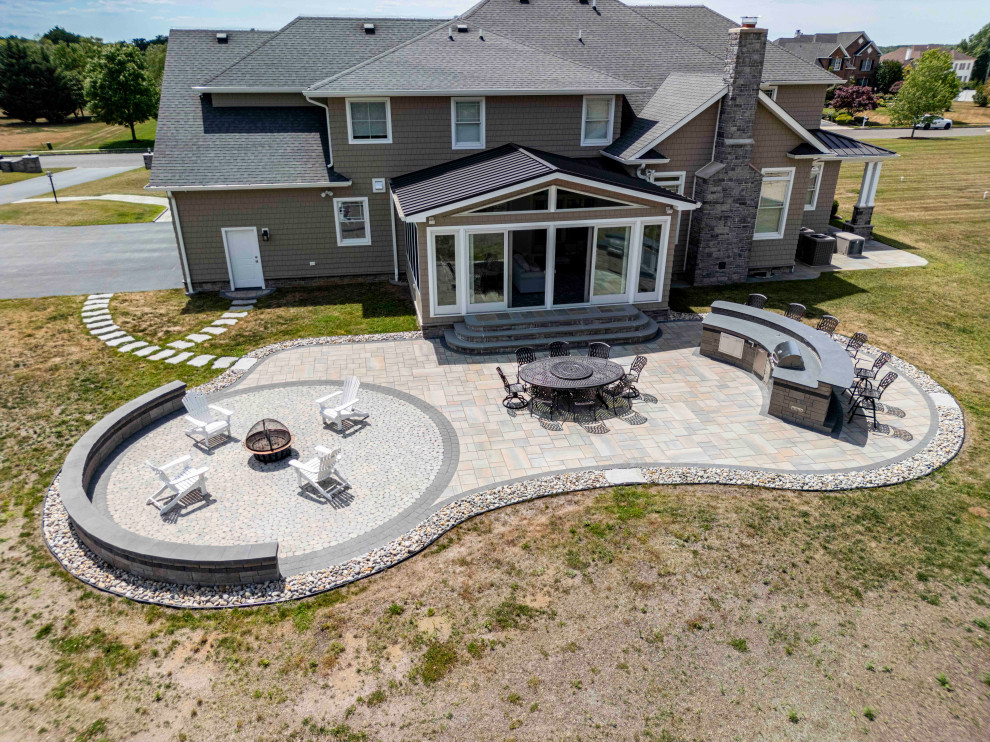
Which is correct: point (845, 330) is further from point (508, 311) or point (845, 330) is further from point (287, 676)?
point (287, 676)

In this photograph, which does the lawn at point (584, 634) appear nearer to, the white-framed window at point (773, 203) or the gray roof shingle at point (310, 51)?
the white-framed window at point (773, 203)

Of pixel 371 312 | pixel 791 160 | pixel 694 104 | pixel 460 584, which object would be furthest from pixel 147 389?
pixel 791 160

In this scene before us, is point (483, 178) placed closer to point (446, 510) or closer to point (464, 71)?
point (464, 71)

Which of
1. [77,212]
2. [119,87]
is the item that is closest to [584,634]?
[77,212]

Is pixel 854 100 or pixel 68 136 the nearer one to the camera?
pixel 68 136

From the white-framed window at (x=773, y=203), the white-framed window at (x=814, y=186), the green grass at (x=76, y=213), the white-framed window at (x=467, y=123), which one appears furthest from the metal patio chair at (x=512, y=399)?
the green grass at (x=76, y=213)

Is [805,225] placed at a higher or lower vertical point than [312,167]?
lower

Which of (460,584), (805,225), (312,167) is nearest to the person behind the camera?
(460,584)
